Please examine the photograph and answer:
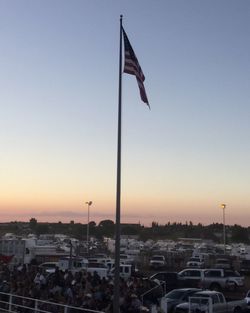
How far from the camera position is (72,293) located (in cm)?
2152

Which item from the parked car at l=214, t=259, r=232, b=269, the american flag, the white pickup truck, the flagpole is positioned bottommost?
the white pickup truck

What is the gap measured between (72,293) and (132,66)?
32.2 feet

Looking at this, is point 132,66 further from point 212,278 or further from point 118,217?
point 212,278

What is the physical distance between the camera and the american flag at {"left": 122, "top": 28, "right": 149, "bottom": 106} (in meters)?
16.2

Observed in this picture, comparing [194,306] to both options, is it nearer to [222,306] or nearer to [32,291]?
[222,306]

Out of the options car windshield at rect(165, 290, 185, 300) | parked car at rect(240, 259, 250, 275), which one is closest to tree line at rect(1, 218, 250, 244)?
parked car at rect(240, 259, 250, 275)

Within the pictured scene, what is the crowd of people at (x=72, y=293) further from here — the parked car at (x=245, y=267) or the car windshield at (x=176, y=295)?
the parked car at (x=245, y=267)

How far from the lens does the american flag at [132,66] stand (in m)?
16.2

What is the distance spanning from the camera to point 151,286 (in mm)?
24422

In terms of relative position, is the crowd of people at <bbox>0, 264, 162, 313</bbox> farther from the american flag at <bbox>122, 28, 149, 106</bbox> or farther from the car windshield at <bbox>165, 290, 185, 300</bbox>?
the american flag at <bbox>122, 28, 149, 106</bbox>

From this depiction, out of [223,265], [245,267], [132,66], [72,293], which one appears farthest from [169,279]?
[245,267]

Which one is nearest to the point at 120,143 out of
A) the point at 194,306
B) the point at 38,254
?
the point at 194,306

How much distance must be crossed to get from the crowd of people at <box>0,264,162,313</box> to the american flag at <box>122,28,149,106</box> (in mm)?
6845

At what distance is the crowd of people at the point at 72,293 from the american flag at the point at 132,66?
684 centimetres
